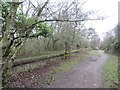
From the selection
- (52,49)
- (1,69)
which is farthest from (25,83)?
(52,49)

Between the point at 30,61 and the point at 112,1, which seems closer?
the point at 112,1

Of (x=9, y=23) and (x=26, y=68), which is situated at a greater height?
(x=9, y=23)

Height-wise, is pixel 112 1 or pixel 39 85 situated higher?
pixel 112 1

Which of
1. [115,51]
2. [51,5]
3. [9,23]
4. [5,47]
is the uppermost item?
[51,5]

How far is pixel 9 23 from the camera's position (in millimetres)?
5113

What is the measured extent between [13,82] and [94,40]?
1719 inches

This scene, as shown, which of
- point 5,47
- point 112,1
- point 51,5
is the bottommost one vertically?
point 5,47

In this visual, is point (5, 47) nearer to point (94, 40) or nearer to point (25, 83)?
point (25, 83)

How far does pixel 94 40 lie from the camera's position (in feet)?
162

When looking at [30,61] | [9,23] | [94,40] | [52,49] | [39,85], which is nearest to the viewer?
[9,23]

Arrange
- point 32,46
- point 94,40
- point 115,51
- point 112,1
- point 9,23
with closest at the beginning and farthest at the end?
point 9,23 → point 112,1 → point 32,46 → point 115,51 → point 94,40

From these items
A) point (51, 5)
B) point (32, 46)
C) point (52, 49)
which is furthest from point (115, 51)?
point (51, 5)

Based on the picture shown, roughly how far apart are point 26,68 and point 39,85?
11.0 ft

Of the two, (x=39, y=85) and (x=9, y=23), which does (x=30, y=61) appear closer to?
(x=39, y=85)
